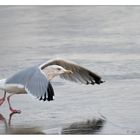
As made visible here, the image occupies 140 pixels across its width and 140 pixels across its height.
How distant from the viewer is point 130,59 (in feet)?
18.5

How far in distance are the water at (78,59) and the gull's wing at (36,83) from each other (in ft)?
0.66

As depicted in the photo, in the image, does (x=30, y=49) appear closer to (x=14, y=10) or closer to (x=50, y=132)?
(x=14, y=10)

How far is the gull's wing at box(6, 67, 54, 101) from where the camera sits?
495cm

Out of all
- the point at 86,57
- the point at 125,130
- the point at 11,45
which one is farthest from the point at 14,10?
the point at 125,130

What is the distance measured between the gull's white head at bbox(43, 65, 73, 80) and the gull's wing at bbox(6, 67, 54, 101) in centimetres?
15

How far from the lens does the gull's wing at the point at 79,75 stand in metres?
5.54

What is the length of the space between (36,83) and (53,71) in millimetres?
423

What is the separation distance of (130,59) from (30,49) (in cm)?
72

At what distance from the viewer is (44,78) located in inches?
199
